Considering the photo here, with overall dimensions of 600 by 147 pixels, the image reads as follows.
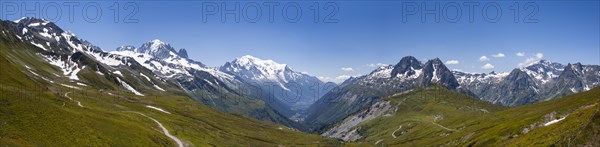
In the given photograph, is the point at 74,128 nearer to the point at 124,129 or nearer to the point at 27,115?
the point at 27,115

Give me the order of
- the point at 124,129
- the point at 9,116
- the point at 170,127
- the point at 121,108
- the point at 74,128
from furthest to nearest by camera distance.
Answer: the point at 121,108 < the point at 170,127 < the point at 124,129 < the point at 74,128 < the point at 9,116

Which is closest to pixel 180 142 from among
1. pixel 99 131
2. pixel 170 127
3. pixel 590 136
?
pixel 170 127

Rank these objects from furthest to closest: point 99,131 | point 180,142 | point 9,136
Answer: point 180,142 → point 99,131 → point 9,136

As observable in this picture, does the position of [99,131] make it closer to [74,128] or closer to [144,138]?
[74,128]

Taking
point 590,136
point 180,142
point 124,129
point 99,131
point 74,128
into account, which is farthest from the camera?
point 180,142

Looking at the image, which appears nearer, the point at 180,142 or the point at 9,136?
the point at 9,136

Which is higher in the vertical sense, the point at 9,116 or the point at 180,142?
the point at 9,116

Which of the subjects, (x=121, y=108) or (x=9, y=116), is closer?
(x=9, y=116)

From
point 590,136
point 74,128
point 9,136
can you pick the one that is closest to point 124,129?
point 74,128

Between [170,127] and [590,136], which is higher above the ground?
[590,136]
